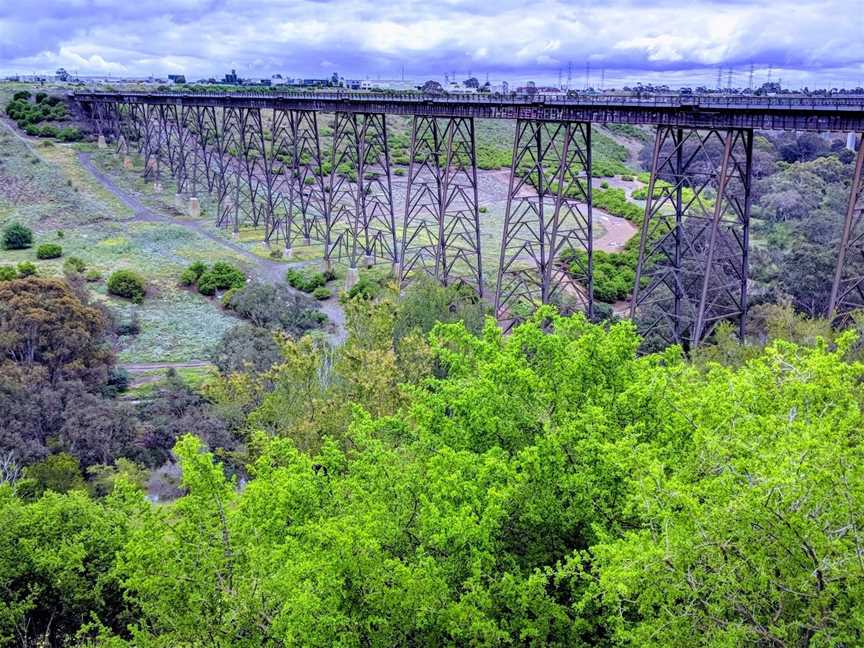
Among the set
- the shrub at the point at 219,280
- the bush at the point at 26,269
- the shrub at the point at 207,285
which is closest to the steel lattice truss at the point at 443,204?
the shrub at the point at 219,280

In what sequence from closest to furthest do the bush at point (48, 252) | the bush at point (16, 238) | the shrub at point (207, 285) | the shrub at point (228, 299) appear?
the shrub at point (228, 299)
the shrub at point (207, 285)
the bush at point (48, 252)
the bush at point (16, 238)

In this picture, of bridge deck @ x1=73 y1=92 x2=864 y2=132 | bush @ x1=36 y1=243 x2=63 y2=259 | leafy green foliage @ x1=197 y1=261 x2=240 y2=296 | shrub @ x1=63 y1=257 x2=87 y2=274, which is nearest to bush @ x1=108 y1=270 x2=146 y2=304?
shrub @ x1=63 y1=257 x2=87 y2=274

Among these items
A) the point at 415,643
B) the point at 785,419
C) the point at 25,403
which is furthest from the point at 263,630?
the point at 25,403

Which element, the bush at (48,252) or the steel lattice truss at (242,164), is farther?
the steel lattice truss at (242,164)

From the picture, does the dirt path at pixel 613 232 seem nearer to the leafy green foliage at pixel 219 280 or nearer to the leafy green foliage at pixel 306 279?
the leafy green foliage at pixel 306 279

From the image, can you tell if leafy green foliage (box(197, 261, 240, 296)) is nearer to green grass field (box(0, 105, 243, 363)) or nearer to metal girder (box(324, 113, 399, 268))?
green grass field (box(0, 105, 243, 363))

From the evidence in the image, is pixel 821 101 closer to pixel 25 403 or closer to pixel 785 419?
pixel 785 419

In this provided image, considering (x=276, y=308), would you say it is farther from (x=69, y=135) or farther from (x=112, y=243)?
(x=69, y=135)
